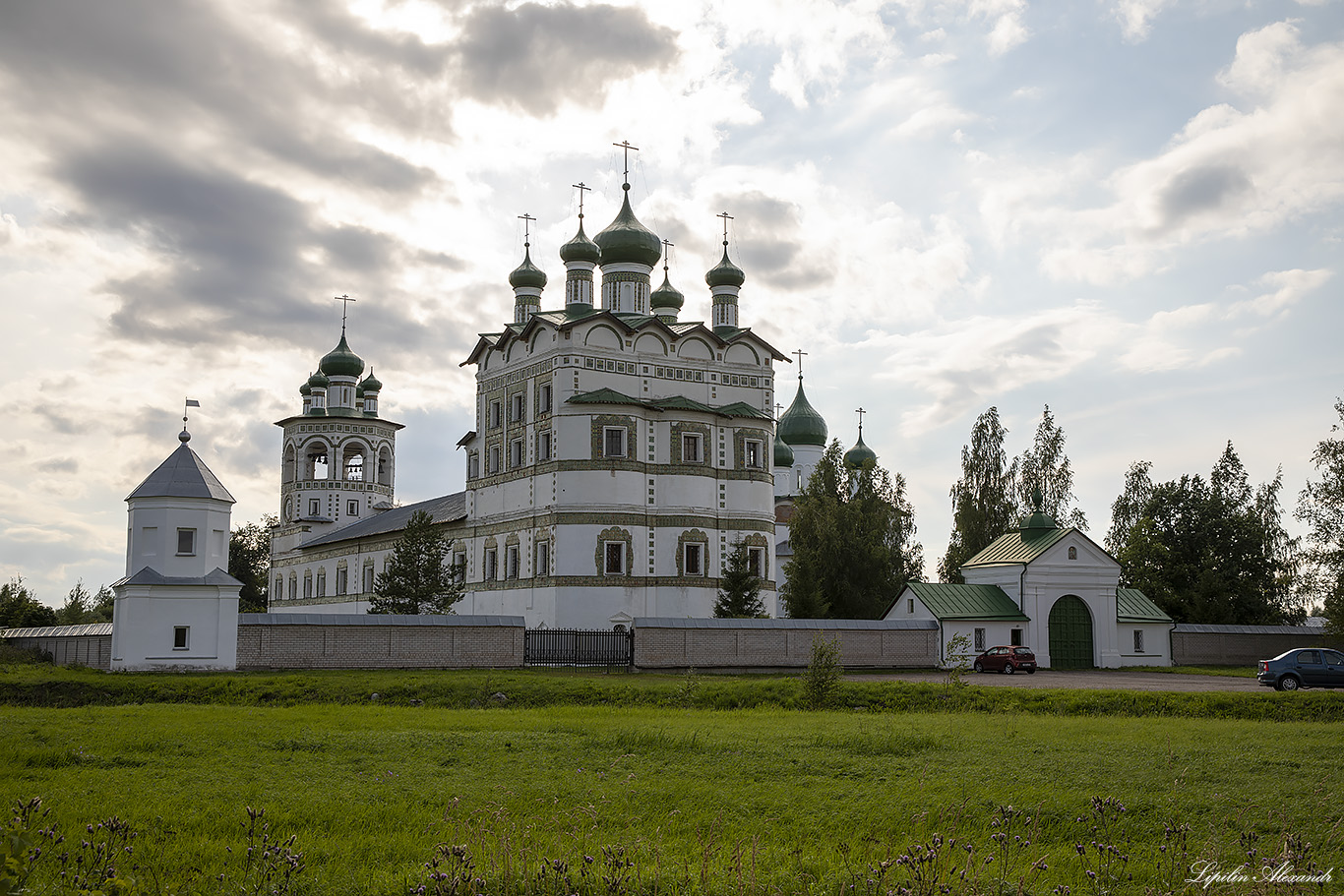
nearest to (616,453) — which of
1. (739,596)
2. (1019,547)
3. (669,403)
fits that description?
(669,403)

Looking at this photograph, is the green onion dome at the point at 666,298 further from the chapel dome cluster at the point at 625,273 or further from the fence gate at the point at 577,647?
the fence gate at the point at 577,647

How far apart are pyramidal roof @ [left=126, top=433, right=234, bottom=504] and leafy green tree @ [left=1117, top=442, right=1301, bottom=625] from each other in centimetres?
3195

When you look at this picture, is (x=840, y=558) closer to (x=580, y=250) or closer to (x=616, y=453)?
(x=616, y=453)

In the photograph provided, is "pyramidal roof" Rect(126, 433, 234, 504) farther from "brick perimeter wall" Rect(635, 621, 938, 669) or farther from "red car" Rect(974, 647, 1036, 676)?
"red car" Rect(974, 647, 1036, 676)

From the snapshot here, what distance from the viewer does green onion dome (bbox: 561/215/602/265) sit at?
44031mm

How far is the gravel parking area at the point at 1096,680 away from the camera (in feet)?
87.8

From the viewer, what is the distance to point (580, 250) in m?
44.0

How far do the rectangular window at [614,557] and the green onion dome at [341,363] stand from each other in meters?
33.9

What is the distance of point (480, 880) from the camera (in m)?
7.33

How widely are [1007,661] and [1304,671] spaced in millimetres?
8201

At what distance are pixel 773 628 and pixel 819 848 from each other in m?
24.3

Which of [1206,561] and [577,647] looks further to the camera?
[1206,561]

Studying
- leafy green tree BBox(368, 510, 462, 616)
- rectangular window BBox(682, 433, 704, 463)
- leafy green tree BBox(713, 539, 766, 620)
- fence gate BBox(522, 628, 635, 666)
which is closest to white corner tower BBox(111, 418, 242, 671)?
fence gate BBox(522, 628, 635, 666)

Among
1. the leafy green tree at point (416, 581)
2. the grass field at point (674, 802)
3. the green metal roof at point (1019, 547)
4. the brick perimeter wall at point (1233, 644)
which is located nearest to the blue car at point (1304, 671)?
the green metal roof at point (1019, 547)
